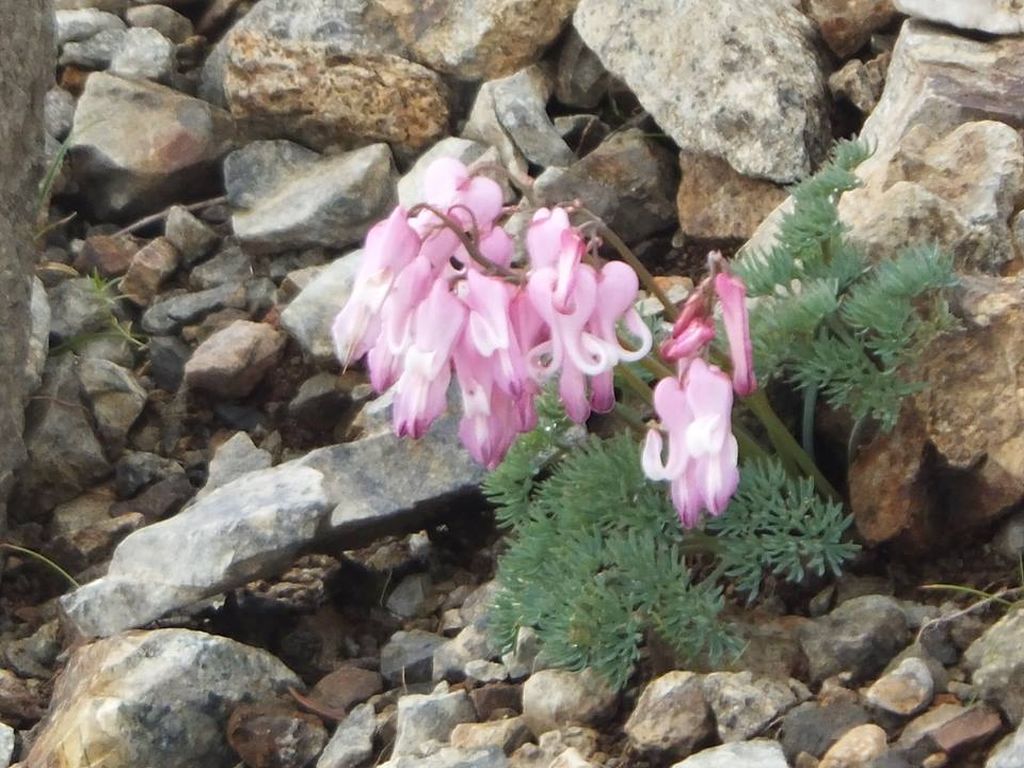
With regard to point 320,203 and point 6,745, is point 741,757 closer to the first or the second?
point 6,745

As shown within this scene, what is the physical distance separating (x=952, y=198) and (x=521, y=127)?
186 centimetres

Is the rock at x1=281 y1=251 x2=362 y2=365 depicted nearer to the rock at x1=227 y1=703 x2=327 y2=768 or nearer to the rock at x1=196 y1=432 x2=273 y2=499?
the rock at x1=196 y1=432 x2=273 y2=499

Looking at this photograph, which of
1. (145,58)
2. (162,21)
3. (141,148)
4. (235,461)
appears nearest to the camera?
(235,461)

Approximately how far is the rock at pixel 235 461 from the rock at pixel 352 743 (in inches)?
48.7

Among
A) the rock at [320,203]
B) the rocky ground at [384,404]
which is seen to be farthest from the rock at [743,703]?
the rock at [320,203]

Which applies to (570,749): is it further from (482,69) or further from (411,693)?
(482,69)

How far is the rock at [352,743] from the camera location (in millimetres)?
3791

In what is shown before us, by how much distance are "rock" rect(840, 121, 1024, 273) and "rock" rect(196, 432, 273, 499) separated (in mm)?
1884

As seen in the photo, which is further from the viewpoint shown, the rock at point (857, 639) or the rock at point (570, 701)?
the rock at point (570, 701)

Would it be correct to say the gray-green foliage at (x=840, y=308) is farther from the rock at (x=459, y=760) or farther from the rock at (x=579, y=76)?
the rock at (x=579, y=76)

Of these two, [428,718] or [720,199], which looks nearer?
[428,718]

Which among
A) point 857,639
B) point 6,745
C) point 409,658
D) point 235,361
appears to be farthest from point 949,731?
point 235,361

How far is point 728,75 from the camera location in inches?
206

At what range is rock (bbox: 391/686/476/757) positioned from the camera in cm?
370
